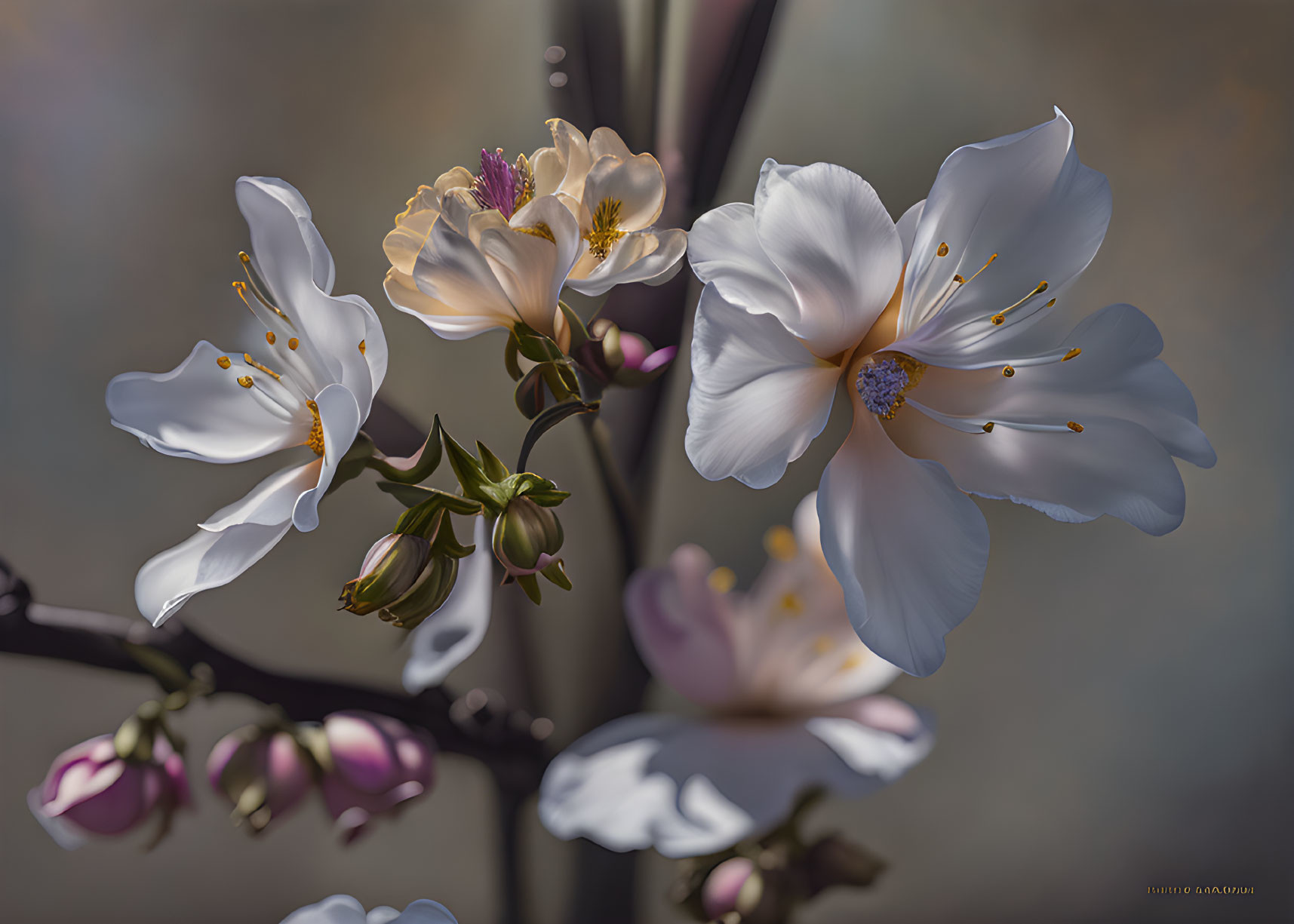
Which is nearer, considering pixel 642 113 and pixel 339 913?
pixel 339 913

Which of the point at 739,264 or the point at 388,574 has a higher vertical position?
the point at 739,264

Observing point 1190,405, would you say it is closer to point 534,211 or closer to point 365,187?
point 534,211

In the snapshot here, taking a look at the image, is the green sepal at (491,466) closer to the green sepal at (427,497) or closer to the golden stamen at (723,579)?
the green sepal at (427,497)

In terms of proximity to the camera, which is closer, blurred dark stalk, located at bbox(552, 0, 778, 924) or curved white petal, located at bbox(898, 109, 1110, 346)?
curved white petal, located at bbox(898, 109, 1110, 346)

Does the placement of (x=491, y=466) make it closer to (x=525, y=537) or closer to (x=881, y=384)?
(x=525, y=537)

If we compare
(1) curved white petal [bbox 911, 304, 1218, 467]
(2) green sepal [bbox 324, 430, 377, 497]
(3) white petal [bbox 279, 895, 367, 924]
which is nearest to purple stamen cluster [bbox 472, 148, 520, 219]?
(2) green sepal [bbox 324, 430, 377, 497]

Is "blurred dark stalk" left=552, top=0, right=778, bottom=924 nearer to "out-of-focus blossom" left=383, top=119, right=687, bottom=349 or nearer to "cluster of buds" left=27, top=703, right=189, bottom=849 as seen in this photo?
"out-of-focus blossom" left=383, top=119, right=687, bottom=349

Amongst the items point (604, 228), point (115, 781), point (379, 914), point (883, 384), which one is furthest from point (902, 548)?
point (115, 781)
